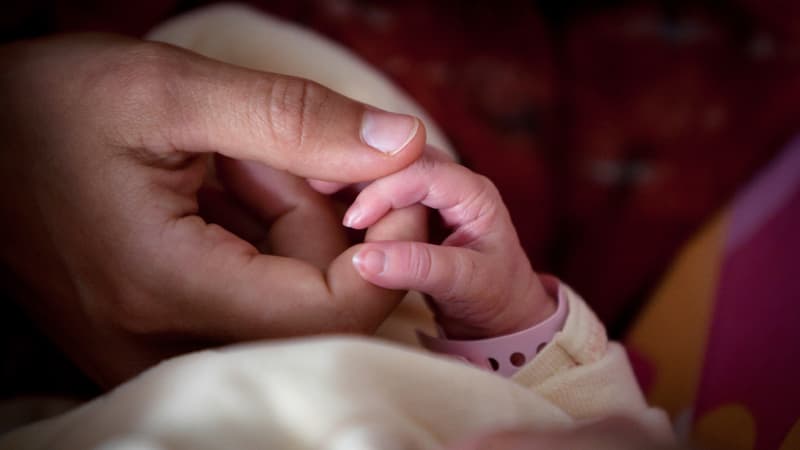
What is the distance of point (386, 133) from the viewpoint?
1.29 ft

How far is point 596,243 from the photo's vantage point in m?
0.81

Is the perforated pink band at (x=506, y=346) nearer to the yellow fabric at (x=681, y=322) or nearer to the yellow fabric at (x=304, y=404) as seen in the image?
the yellow fabric at (x=304, y=404)

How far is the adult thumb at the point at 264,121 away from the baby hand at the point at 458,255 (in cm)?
2

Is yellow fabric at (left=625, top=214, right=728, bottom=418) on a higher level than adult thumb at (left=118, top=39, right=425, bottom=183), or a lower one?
lower

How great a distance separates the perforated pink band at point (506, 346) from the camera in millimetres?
451

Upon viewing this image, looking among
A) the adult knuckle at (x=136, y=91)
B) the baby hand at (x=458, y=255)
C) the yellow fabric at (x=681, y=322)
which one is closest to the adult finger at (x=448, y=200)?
the baby hand at (x=458, y=255)

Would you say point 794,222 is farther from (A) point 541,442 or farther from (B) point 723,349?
(A) point 541,442

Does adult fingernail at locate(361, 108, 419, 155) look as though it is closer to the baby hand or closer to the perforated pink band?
the baby hand

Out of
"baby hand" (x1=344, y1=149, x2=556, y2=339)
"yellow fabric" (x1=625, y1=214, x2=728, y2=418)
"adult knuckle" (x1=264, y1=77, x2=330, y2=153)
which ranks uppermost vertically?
"adult knuckle" (x1=264, y1=77, x2=330, y2=153)

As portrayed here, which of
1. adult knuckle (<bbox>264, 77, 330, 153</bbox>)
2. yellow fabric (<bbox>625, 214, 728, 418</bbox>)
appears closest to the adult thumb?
adult knuckle (<bbox>264, 77, 330, 153</bbox>)

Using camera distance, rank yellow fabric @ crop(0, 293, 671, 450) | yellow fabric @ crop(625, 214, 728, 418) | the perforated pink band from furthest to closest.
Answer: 1. yellow fabric @ crop(625, 214, 728, 418)
2. the perforated pink band
3. yellow fabric @ crop(0, 293, 671, 450)

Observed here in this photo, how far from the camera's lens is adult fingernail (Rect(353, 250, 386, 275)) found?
0.37 meters

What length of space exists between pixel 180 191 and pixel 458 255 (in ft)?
0.51

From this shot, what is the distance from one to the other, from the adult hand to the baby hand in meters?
0.01
